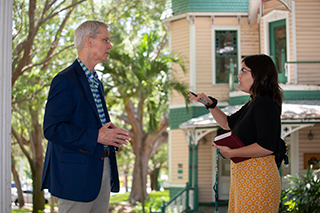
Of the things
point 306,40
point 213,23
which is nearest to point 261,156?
point 306,40

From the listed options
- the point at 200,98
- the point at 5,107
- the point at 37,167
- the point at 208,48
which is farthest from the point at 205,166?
the point at 5,107

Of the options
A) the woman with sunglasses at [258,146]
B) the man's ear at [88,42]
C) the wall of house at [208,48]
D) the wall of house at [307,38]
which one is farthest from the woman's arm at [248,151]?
the wall of house at [208,48]

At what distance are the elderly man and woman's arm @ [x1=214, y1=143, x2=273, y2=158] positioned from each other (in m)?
0.78

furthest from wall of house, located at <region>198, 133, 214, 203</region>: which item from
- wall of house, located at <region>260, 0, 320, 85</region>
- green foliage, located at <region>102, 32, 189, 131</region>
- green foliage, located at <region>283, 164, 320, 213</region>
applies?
green foliage, located at <region>283, 164, 320, 213</region>

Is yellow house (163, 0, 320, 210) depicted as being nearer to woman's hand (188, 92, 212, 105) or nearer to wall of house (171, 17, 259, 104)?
wall of house (171, 17, 259, 104)

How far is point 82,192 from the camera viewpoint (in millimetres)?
2592

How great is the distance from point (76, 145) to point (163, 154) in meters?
32.6

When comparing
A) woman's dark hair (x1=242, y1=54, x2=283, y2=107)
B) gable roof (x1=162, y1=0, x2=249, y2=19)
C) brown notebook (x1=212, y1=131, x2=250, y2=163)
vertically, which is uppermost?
gable roof (x1=162, y1=0, x2=249, y2=19)

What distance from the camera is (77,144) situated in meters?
2.55

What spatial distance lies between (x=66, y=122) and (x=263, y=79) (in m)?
1.48

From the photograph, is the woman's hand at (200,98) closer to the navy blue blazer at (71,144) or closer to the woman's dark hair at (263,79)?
the woman's dark hair at (263,79)

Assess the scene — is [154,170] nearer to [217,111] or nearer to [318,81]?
[318,81]

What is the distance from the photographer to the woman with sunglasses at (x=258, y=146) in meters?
2.82

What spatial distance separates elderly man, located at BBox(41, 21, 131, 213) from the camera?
256 centimetres
